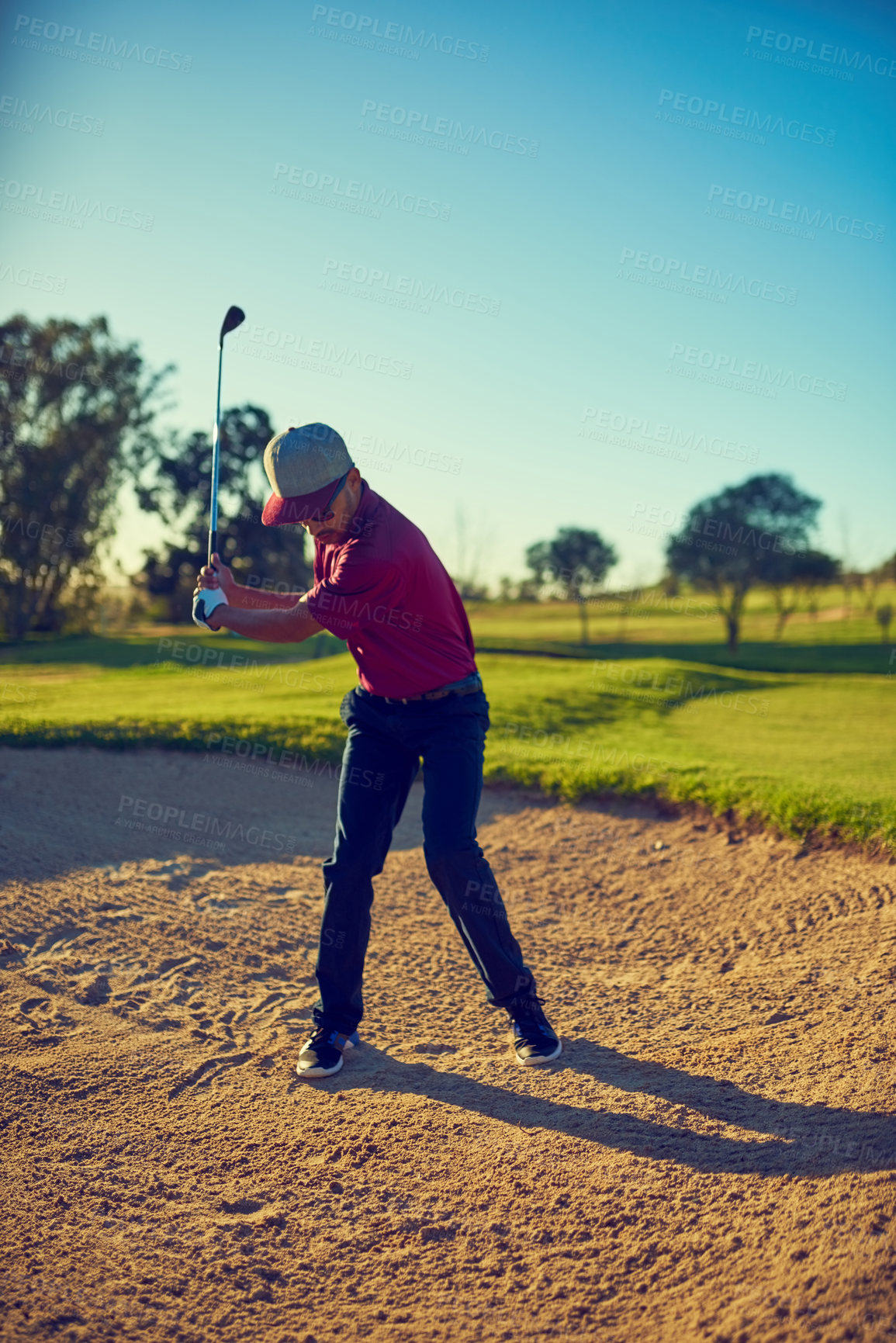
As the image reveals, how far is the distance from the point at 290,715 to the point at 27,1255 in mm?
9296

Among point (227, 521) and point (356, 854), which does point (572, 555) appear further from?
point (356, 854)

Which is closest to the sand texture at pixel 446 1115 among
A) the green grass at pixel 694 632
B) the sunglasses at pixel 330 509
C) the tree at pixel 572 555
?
the sunglasses at pixel 330 509

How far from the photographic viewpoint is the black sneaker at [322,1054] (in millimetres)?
3965

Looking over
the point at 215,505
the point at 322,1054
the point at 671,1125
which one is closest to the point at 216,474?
the point at 215,505

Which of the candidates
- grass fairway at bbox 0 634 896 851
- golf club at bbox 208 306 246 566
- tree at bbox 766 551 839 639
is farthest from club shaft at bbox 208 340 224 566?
tree at bbox 766 551 839 639

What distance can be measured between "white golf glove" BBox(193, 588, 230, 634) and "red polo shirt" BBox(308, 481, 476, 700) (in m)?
0.48

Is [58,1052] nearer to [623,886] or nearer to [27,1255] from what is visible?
[27,1255]

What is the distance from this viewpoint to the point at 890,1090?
3.58 m

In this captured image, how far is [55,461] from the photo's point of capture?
3856 centimetres

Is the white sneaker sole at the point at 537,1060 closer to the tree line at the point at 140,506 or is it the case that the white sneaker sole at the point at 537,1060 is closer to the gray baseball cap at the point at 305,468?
the gray baseball cap at the point at 305,468

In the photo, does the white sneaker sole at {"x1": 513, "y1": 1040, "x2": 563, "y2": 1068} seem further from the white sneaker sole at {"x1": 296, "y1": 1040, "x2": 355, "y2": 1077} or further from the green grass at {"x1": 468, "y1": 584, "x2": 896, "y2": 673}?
the green grass at {"x1": 468, "y1": 584, "x2": 896, "y2": 673}

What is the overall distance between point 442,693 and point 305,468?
1.14m

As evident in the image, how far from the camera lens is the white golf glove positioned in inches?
161

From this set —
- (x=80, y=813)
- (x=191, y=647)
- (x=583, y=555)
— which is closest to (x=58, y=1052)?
(x=80, y=813)
